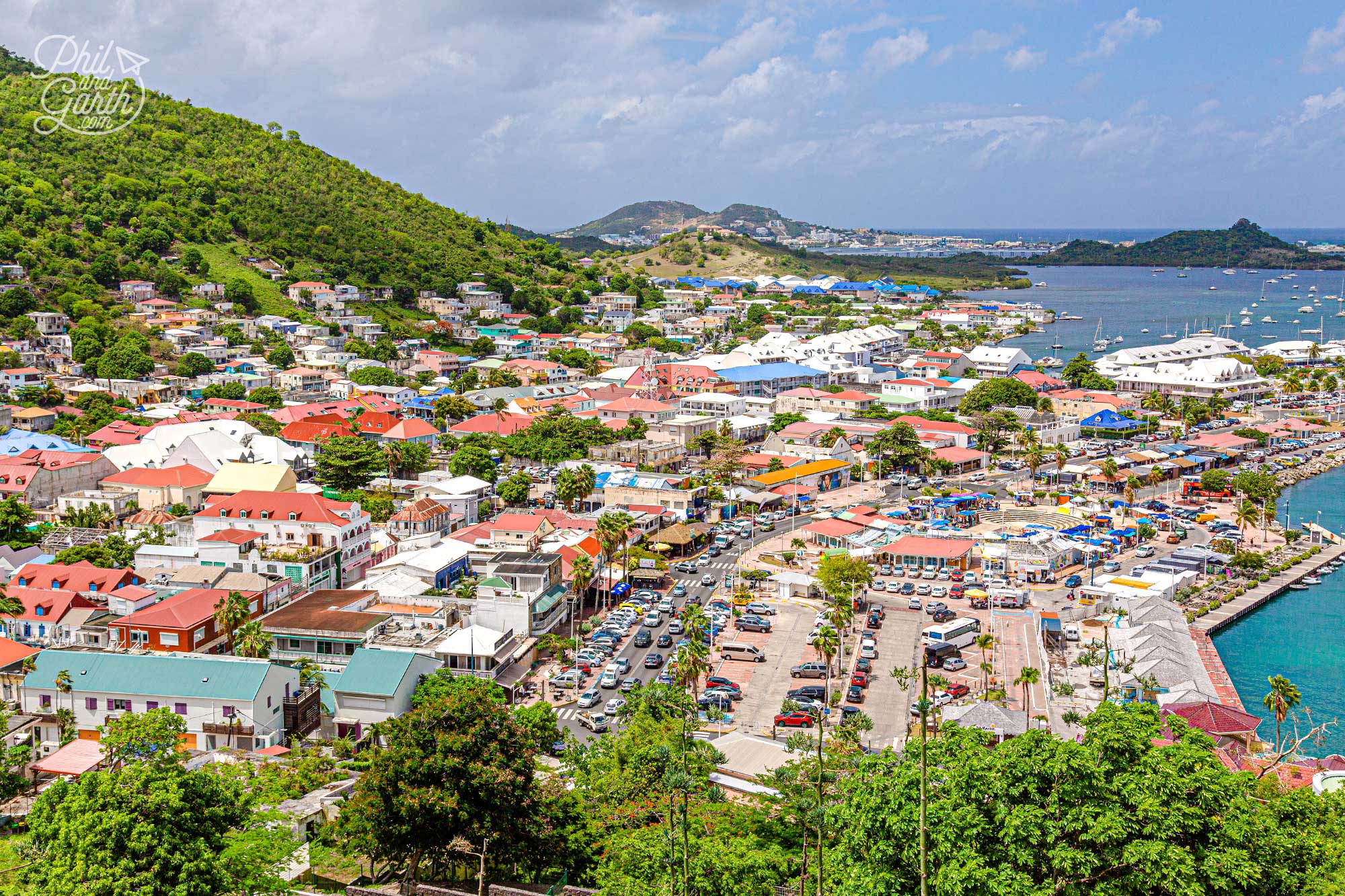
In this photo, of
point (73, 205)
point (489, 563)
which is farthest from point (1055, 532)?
point (73, 205)

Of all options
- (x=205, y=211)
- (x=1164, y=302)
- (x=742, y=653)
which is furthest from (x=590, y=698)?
(x=1164, y=302)

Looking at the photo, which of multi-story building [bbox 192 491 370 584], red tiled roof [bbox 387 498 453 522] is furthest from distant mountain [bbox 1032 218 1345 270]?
multi-story building [bbox 192 491 370 584]

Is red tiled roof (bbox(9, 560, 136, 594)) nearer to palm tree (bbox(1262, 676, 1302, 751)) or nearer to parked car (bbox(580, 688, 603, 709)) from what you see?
parked car (bbox(580, 688, 603, 709))

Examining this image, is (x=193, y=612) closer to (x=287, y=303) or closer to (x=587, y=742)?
(x=587, y=742)

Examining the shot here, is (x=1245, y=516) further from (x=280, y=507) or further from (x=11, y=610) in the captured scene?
(x=11, y=610)

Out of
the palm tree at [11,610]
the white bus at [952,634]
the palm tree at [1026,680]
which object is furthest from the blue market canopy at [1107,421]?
the palm tree at [11,610]

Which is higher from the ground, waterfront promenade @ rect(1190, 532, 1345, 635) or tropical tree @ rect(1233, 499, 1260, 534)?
tropical tree @ rect(1233, 499, 1260, 534)
